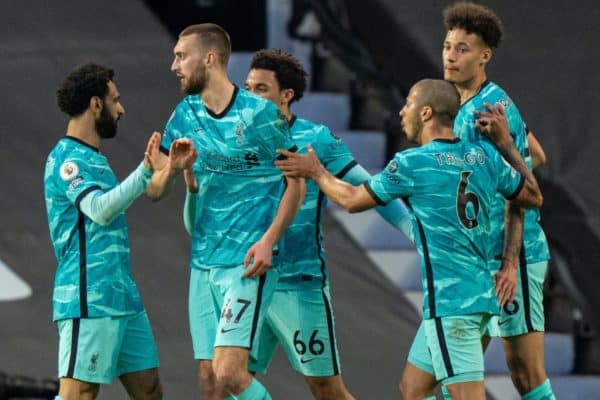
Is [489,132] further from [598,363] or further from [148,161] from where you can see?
[598,363]

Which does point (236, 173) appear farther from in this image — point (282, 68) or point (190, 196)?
point (282, 68)

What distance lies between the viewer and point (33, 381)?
327 inches

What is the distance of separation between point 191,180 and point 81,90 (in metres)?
0.62

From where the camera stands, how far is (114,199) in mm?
6738

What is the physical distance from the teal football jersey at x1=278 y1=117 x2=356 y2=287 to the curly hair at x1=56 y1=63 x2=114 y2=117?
906 mm

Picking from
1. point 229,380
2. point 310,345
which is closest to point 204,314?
point 229,380

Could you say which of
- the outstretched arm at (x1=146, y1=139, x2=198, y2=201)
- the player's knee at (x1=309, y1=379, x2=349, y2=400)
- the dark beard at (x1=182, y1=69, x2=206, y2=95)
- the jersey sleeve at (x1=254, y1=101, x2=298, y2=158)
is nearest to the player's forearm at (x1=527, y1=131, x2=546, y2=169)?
the jersey sleeve at (x1=254, y1=101, x2=298, y2=158)

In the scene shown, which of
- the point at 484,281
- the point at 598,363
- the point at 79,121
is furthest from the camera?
the point at 598,363

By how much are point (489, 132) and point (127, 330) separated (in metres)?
1.73

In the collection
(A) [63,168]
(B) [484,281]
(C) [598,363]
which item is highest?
(A) [63,168]

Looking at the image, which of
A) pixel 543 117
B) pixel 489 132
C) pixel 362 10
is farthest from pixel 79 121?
pixel 362 10

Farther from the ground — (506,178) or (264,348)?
(506,178)

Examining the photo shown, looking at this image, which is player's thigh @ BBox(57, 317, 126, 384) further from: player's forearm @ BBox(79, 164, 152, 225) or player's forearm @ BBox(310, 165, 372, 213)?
player's forearm @ BBox(310, 165, 372, 213)

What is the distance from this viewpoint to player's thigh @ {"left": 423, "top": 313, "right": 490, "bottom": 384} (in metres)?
6.62
